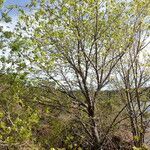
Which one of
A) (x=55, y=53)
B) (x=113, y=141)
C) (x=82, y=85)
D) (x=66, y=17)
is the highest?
(x=66, y=17)

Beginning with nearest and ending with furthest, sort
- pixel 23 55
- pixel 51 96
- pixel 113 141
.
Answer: pixel 23 55, pixel 51 96, pixel 113 141

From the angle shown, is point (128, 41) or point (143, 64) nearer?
point (128, 41)

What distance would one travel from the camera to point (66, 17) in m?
17.4

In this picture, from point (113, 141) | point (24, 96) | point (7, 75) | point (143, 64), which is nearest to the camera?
point (7, 75)

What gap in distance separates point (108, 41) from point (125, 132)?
1667 cm

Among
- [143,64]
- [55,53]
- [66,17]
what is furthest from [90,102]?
[143,64]

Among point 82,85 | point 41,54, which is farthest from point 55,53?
point 82,85

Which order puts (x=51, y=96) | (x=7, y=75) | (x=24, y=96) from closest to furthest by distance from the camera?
(x=7, y=75) → (x=24, y=96) → (x=51, y=96)

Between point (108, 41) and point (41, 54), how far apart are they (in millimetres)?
3323

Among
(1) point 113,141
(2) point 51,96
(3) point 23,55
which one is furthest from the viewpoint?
(1) point 113,141

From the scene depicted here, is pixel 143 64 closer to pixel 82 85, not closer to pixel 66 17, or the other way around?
pixel 82 85

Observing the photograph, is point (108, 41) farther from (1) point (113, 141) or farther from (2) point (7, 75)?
(1) point (113, 141)

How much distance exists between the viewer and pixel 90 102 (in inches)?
717

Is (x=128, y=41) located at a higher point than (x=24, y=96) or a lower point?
higher
